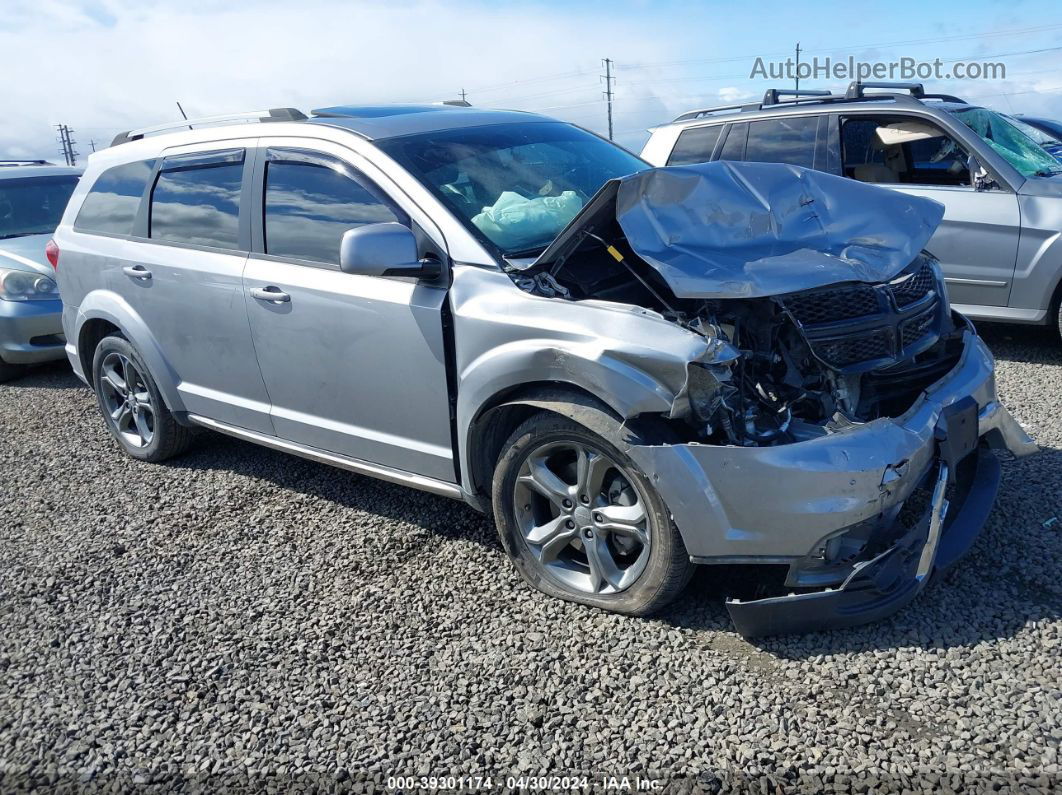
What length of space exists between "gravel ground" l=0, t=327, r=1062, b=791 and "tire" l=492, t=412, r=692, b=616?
0.13 m

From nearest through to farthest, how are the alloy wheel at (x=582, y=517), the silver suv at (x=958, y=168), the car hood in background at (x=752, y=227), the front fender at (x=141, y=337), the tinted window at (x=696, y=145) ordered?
the car hood in background at (x=752, y=227) → the alloy wheel at (x=582, y=517) → the front fender at (x=141, y=337) → the silver suv at (x=958, y=168) → the tinted window at (x=696, y=145)

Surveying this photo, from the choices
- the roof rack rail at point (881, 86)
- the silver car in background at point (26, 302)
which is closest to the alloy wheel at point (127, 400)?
the silver car in background at point (26, 302)

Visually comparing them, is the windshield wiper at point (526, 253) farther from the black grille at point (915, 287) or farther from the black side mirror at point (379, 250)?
the black grille at point (915, 287)

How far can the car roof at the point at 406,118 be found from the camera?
3.86 m

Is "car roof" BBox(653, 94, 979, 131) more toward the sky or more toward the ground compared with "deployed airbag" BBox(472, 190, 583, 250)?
more toward the sky

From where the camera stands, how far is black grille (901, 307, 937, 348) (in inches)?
130

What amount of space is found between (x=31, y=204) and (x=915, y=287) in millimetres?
8353

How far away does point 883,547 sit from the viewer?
295 cm

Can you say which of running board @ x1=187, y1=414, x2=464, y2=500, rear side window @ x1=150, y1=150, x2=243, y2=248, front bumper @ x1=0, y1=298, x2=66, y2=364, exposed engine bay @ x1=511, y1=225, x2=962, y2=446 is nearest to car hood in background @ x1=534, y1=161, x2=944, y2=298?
exposed engine bay @ x1=511, y1=225, x2=962, y2=446

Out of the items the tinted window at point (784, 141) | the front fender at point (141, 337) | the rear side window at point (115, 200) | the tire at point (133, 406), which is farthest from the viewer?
the tinted window at point (784, 141)

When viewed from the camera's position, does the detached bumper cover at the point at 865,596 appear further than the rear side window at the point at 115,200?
No

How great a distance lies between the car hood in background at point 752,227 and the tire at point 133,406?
9.66 ft

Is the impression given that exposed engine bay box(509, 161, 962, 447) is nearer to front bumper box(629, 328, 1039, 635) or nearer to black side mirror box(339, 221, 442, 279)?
front bumper box(629, 328, 1039, 635)

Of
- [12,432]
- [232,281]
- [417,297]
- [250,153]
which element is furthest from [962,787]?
[12,432]
